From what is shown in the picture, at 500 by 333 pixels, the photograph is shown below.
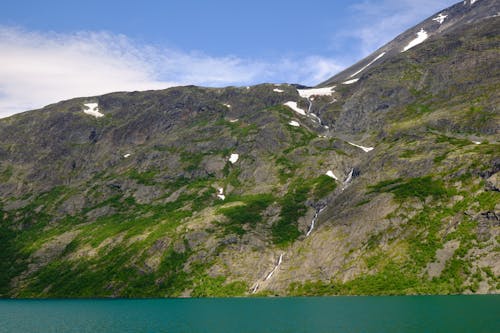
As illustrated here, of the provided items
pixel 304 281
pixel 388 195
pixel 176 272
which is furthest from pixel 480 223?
pixel 176 272

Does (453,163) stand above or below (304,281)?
above

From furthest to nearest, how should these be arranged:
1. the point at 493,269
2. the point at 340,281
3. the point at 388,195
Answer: the point at 388,195 < the point at 340,281 < the point at 493,269

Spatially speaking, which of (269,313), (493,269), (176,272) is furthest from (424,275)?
(176,272)

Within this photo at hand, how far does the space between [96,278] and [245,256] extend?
66.8 metres

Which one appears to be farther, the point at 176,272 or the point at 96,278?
the point at 96,278

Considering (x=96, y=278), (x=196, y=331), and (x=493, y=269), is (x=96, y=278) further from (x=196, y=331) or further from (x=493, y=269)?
(x=493, y=269)

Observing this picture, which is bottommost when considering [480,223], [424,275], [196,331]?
[424,275]

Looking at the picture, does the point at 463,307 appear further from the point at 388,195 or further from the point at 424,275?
the point at 388,195

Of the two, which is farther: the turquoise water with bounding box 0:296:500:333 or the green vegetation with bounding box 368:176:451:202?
the green vegetation with bounding box 368:176:451:202

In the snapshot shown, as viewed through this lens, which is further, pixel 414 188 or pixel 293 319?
pixel 414 188

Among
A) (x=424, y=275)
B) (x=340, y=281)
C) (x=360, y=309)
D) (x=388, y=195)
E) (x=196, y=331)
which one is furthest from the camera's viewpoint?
(x=388, y=195)

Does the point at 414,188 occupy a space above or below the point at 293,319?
above

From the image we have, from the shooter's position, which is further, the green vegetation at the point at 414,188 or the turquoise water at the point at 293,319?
the green vegetation at the point at 414,188

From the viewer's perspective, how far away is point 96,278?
19750cm
